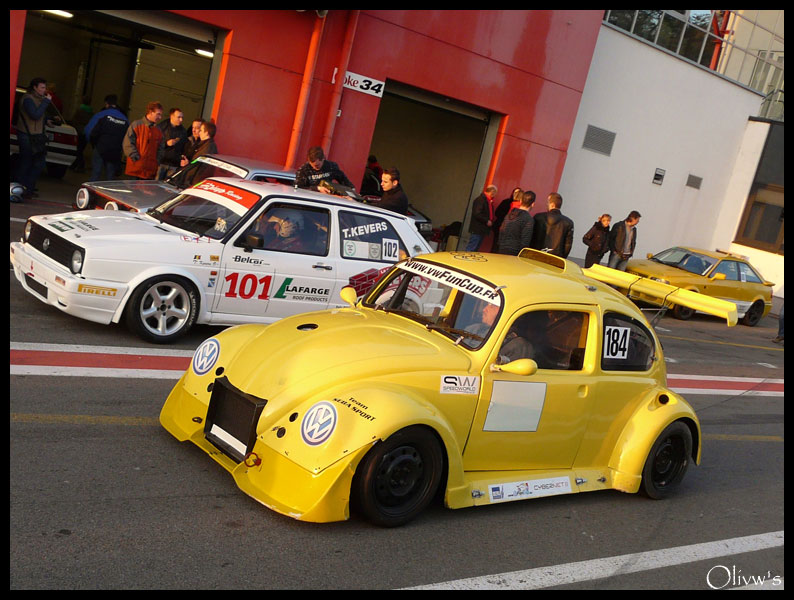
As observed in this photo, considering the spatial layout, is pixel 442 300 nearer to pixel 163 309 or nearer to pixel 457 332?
→ pixel 457 332

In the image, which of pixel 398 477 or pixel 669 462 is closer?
pixel 398 477

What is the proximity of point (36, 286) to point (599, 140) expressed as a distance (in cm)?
1777

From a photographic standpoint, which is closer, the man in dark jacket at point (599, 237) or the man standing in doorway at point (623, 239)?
the man in dark jacket at point (599, 237)

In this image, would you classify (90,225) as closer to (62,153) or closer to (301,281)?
(301,281)

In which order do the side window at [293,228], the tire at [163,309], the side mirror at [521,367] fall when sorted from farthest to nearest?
the side window at [293,228] < the tire at [163,309] < the side mirror at [521,367]

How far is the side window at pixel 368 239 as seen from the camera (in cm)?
922

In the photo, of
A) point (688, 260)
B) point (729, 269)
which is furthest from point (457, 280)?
point (729, 269)

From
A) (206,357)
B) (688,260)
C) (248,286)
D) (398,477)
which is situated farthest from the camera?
(688,260)

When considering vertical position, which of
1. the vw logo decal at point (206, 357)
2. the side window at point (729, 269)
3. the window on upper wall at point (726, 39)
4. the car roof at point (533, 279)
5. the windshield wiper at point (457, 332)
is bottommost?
the vw logo decal at point (206, 357)

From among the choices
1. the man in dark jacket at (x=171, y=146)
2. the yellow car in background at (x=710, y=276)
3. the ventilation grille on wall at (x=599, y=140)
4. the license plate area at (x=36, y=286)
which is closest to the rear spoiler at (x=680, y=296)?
the license plate area at (x=36, y=286)

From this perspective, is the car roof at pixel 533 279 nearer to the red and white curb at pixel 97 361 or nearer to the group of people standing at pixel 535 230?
the red and white curb at pixel 97 361

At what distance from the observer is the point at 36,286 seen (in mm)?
8141

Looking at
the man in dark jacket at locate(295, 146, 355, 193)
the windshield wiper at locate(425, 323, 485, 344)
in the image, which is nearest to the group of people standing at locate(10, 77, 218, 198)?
the man in dark jacket at locate(295, 146, 355, 193)
